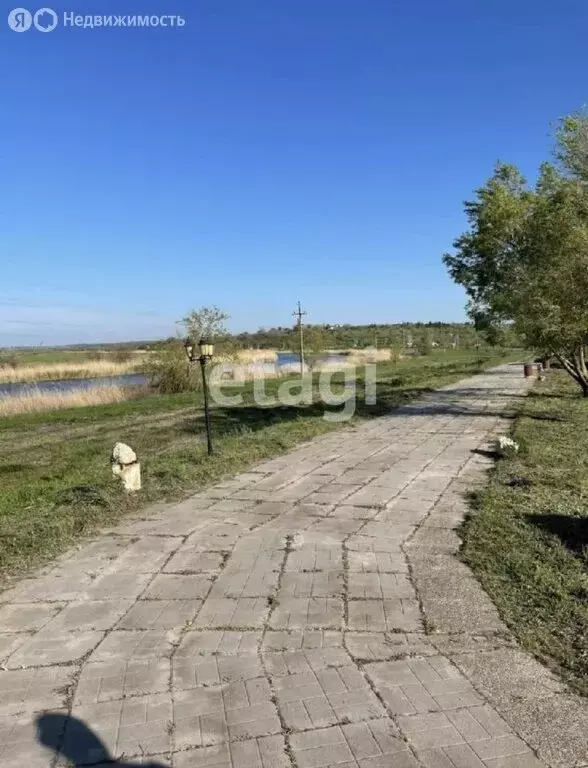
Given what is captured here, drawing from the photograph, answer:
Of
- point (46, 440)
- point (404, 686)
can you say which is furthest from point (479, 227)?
point (404, 686)

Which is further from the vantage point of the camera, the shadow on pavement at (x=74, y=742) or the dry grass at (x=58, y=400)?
the dry grass at (x=58, y=400)

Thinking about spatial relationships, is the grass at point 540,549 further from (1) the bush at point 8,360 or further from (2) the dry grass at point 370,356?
(1) the bush at point 8,360

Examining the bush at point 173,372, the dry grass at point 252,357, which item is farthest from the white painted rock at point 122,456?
the dry grass at point 252,357

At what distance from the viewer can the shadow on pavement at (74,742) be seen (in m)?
1.93

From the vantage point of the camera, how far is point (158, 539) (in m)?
4.23

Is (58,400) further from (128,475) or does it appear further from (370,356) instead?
(370,356)

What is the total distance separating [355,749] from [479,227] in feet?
40.7

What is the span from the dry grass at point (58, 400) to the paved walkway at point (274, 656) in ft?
49.9

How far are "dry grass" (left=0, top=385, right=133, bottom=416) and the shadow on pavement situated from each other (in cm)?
1713

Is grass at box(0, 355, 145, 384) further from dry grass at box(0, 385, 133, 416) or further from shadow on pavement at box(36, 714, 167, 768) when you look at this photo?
shadow on pavement at box(36, 714, 167, 768)

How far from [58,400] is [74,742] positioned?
18.5 m

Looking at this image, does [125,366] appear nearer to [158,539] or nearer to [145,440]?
[145,440]

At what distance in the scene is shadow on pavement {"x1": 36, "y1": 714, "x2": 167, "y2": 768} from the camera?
193 cm

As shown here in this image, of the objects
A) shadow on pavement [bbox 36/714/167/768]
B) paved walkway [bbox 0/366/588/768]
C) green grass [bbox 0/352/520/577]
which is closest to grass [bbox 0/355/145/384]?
green grass [bbox 0/352/520/577]
